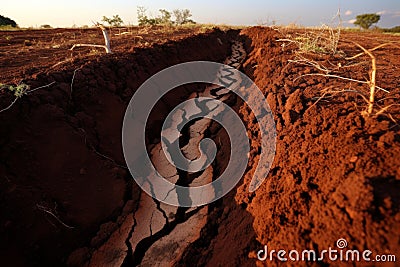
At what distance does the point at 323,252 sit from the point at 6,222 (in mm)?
2522

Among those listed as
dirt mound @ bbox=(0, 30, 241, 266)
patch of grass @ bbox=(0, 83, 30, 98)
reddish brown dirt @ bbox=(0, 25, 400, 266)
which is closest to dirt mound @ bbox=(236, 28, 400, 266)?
reddish brown dirt @ bbox=(0, 25, 400, 266)

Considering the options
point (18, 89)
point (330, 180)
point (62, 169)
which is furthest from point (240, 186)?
point (18, 89)

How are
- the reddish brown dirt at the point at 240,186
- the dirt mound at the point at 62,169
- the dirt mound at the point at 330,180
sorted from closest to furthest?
the dirt mound at the point at 330,180, the reddish brown dirt at the point at 240,186, the dirt mound at the point at 62,169

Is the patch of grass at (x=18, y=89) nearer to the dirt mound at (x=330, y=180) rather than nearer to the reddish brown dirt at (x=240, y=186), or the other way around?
the reddish brown dirt at (x=240, y=186)

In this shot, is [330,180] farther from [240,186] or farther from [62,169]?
[62,169]

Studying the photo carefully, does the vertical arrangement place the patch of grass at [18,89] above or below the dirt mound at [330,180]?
above

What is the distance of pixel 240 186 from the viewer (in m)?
2.76

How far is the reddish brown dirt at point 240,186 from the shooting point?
4.90ft

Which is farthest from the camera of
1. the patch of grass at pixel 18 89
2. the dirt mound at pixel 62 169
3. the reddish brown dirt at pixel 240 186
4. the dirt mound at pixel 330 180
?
the patch of grass at pixel 18 89

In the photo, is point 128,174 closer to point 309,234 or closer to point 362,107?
point 309,234

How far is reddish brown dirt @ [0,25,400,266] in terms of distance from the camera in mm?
1493

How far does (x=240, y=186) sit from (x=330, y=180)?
3.91 ft

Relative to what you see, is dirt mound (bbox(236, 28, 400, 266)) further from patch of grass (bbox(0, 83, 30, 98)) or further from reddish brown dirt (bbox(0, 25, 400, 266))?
patch of grass (bbox(0, 83, 30, 98))

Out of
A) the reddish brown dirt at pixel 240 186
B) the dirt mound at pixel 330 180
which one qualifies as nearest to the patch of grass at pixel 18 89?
the reddish brown dirt at pixel 240 186
